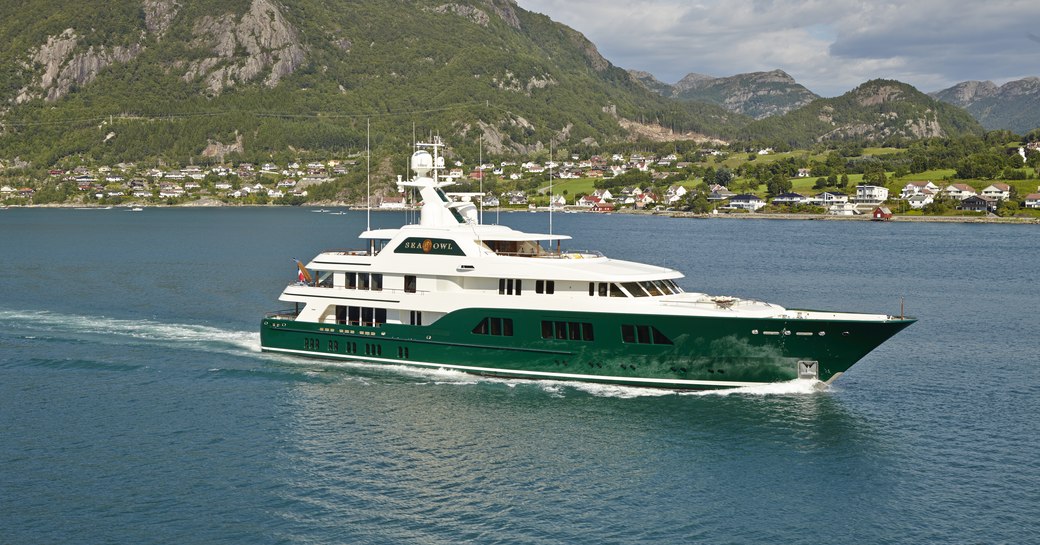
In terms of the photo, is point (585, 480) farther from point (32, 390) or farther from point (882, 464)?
point (32, 390)

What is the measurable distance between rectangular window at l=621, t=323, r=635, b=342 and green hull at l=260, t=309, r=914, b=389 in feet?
0.25

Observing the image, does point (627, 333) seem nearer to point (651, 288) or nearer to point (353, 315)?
point (651, 288)

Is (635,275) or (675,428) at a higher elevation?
(635,275)

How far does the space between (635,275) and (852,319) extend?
7227mm

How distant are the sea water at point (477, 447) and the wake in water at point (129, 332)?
8.3 inches

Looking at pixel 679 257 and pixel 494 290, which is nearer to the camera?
pixel 494 290

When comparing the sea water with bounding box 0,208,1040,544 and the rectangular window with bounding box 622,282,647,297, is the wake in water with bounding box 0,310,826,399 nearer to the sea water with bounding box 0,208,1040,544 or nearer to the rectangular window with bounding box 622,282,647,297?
the sea water with bounding box 0,208,1040,544

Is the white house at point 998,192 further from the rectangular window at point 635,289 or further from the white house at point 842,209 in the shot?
the rectangular window at point 635,289

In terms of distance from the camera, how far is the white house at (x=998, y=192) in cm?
15612

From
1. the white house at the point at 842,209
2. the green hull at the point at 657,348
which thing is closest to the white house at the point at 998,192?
the white house at the point at 842,209

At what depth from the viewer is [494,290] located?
33406mm

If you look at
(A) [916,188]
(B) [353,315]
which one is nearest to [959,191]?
(A) [916,188]

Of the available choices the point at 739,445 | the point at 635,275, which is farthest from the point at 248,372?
the point at 739,445

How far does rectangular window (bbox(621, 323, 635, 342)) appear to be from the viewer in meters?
30.9
